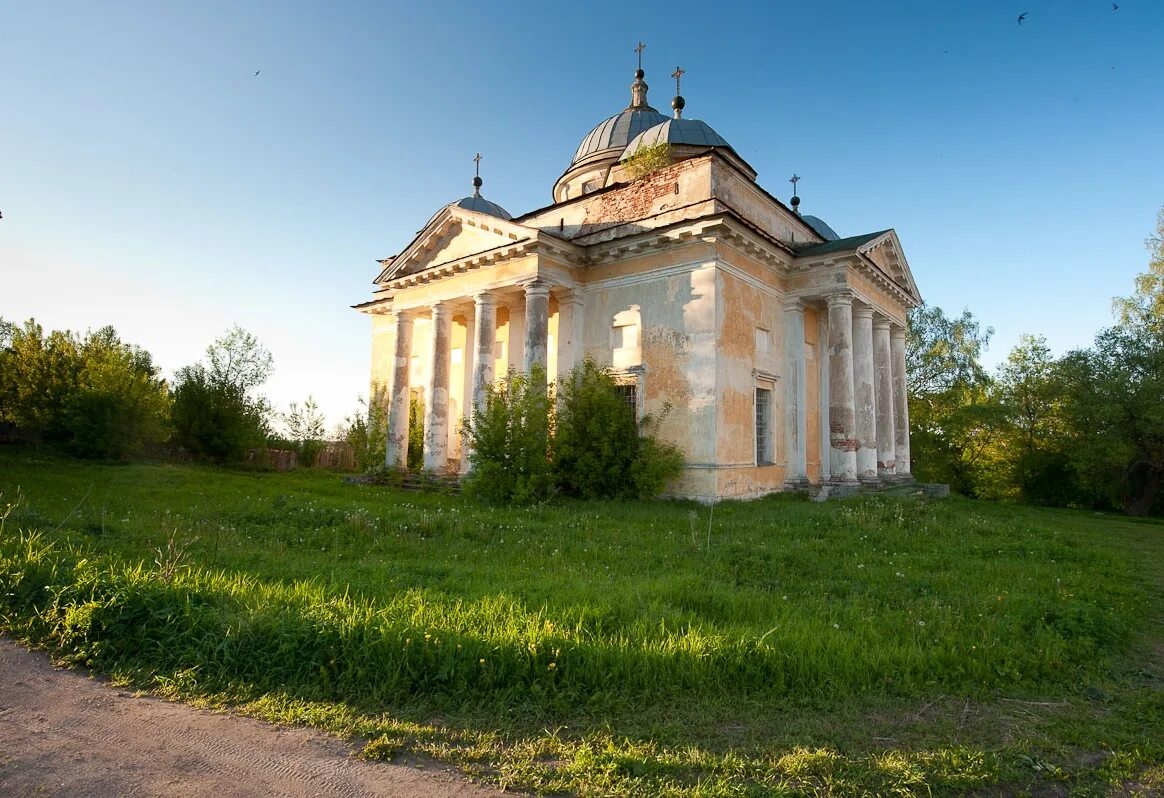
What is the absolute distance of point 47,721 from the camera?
11.6 ft

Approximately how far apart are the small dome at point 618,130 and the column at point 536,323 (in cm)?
1000

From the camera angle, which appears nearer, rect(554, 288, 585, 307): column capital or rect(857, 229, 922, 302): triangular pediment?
rect(554, 288, 585, 307): column capital

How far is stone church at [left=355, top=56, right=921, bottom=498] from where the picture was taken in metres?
15.7

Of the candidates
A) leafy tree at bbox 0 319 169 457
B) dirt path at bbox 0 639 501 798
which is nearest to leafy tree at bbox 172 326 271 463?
leafy tree at bbox 0 319 169 457

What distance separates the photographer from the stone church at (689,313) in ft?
51.4

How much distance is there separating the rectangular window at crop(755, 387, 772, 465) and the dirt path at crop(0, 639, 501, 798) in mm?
15517

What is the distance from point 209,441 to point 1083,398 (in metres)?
31.7

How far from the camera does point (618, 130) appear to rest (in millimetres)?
24672

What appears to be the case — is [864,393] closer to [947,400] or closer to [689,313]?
[689,313]

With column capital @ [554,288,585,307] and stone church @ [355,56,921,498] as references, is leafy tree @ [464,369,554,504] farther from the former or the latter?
column capital @ [554,288,585,307]

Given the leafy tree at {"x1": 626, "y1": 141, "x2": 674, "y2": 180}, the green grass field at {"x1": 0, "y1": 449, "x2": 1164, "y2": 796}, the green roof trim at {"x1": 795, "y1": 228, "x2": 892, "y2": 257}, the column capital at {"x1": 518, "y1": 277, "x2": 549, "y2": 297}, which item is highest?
the leafy tree at {"x1": 626, "y1": 141, "x2": 674, "y2": 180}

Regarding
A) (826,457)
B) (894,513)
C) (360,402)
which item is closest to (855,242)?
(826,457)

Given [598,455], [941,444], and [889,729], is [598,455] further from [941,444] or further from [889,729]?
[941,444]

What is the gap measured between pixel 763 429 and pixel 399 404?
11.4m
